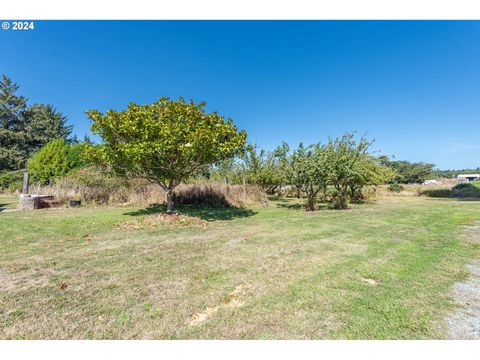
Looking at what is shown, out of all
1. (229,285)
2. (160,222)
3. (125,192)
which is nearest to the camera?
(229,285)

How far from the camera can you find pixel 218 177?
64.6 ft

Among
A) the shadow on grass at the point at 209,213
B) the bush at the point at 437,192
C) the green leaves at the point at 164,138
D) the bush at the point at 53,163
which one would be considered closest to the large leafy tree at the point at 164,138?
the green leaves at the point at 164,138

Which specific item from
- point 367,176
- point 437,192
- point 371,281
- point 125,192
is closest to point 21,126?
point 125,192

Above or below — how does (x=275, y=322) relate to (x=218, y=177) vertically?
below

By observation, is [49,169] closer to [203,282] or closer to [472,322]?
[203,282]

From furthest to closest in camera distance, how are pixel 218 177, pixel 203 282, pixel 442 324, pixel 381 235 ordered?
1. pixel 218 177
2. pixel 381 235
3. pixel 203 282
4. pixel 442 324

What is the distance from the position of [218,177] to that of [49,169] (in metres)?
12.3

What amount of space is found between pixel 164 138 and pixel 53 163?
15.3 m

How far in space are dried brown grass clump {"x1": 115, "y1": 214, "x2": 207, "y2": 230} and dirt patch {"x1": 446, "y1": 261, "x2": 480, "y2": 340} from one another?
5.87 meters

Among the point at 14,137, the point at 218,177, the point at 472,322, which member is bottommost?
the point at 472,322

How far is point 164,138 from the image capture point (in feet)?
23.7

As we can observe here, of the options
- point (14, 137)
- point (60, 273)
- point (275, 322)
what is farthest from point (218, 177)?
point (14, 137)

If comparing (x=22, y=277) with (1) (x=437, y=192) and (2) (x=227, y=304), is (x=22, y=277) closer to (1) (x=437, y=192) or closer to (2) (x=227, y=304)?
(2) (x=227, y=304)

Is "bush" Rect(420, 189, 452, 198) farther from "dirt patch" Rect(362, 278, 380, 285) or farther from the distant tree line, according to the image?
"dirt patch" Rect(362, 278, 380, 285)
